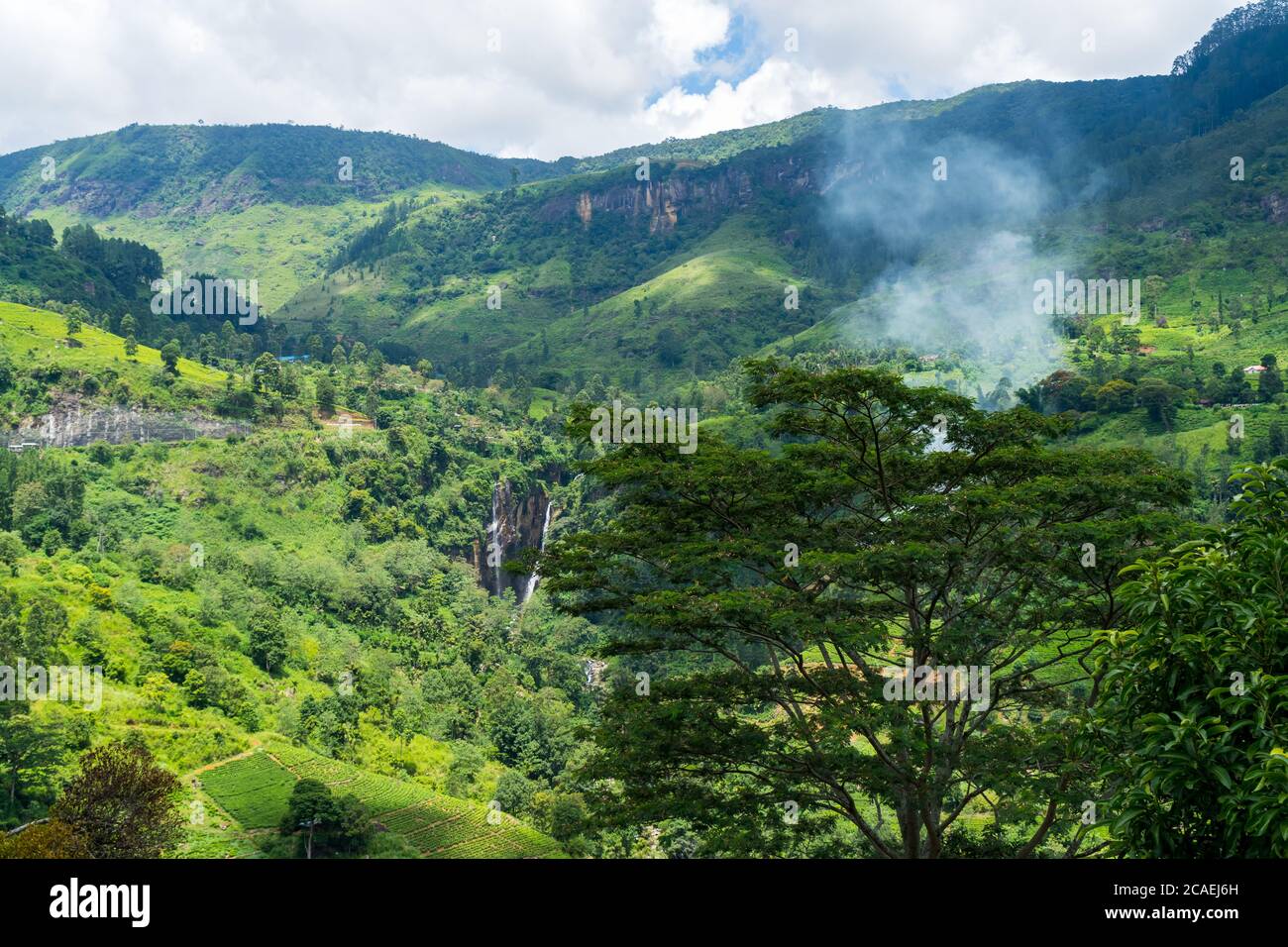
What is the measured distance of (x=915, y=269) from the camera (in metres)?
167

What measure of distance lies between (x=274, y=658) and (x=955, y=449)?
43.5 metres

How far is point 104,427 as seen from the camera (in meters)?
72.9

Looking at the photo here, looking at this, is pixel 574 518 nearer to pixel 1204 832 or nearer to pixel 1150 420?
pixel 1150 420

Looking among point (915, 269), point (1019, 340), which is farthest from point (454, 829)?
point (915, 269)
